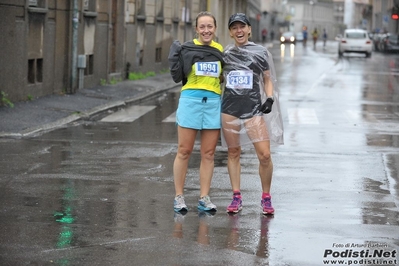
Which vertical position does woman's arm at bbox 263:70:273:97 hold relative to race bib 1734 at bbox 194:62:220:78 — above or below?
below

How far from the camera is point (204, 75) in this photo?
8.73 metres

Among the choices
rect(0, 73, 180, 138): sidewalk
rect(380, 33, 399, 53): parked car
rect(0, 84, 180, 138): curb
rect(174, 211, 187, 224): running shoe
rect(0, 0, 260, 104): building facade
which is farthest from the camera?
rect(380, 33, 399, 53): parked car

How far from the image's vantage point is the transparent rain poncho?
347 inches

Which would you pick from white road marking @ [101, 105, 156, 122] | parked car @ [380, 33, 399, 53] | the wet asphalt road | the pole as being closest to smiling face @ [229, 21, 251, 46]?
the wet asphalt road

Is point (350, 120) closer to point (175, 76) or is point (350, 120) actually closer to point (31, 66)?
point (31, 66)

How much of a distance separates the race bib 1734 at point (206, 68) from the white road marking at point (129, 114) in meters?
9.57

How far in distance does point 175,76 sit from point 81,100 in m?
12.7

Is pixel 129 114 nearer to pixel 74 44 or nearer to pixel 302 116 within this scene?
pixel 302 116

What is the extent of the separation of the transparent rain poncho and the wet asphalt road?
0.69m

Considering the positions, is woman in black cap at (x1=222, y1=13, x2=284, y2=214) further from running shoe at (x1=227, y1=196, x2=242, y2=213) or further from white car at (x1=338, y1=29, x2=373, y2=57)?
white car at (x1=338, y1=29, x2=373, y2=57)

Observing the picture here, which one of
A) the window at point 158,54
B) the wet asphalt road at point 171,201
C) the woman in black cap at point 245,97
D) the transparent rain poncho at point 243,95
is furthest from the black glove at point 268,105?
the window at point 158,54

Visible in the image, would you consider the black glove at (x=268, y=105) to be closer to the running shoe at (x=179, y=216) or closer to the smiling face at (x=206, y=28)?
the smiling face at (x=206, y=28)

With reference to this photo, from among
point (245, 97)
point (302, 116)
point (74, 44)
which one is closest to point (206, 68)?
point (245, 97)

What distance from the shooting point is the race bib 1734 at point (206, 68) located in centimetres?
870
